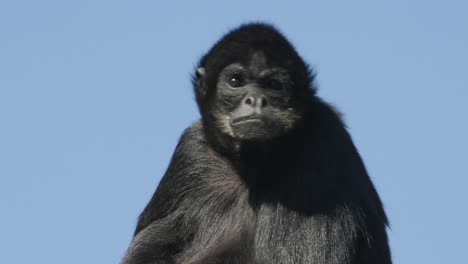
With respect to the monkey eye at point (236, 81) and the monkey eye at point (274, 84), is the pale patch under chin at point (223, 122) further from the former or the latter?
the monkey eye at point (274, 84)

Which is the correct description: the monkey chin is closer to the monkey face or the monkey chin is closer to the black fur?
the monkey face

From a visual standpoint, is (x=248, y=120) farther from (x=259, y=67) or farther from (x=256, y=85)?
(x=259, y=67)

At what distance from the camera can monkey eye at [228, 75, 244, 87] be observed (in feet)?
64.9

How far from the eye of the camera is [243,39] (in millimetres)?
20047

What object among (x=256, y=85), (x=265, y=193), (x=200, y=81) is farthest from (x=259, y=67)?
(x=265, y=193)

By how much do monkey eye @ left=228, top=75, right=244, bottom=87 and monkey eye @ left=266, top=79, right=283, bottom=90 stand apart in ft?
1.42

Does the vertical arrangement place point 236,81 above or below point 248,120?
above

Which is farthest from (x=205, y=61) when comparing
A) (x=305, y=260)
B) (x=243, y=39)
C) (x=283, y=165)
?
(x=305, y=260)

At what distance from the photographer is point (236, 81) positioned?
19812 millimetres

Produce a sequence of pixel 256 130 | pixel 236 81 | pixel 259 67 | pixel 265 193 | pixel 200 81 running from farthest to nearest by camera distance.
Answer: pixel 200 81 → pixel 236 81 → pixel 265 193 → pixel 259 67 → pixel 256 130

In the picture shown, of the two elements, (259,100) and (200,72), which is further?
(200,72)

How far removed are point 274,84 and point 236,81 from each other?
1.96 ft

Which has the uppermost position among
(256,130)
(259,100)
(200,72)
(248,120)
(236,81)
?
(200,72)

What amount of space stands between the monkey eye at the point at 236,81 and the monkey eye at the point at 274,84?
17.0 inches
